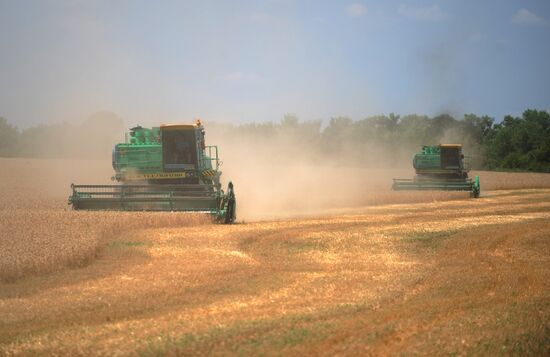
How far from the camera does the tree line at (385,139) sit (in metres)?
77.1

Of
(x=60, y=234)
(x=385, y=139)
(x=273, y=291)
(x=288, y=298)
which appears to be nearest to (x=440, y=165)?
(x=60, y=234)

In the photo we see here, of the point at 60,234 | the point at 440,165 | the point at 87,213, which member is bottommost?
the point at 60,234

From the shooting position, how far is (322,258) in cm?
1352

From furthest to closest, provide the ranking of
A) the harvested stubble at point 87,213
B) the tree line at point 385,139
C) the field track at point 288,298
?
the tree line at point 385,139, the harvested stubble at point 87,213, the field track at point 288,298

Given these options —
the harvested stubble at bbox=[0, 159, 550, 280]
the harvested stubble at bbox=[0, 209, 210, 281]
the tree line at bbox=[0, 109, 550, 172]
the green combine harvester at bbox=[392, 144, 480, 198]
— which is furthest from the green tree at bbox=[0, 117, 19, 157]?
the harvested stubble at bbox=[0, 209, 210, 281]

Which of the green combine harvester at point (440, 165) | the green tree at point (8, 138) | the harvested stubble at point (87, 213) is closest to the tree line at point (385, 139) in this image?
the green tree at point (8, 138)

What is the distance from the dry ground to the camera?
718 cm

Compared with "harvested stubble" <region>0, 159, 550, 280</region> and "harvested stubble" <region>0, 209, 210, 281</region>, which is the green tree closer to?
"harvested stubble" <region>0, 159, 550, 280</region>

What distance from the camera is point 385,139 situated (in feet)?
309

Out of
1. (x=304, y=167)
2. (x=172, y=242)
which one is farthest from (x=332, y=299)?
(x=304, y=167)

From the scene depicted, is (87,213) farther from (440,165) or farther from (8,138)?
(8,138)

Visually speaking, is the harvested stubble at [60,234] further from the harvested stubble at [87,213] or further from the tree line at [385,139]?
the tree line at [385,139]

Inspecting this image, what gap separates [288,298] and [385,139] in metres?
86.4

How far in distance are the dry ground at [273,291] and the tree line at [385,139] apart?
1977 inches
